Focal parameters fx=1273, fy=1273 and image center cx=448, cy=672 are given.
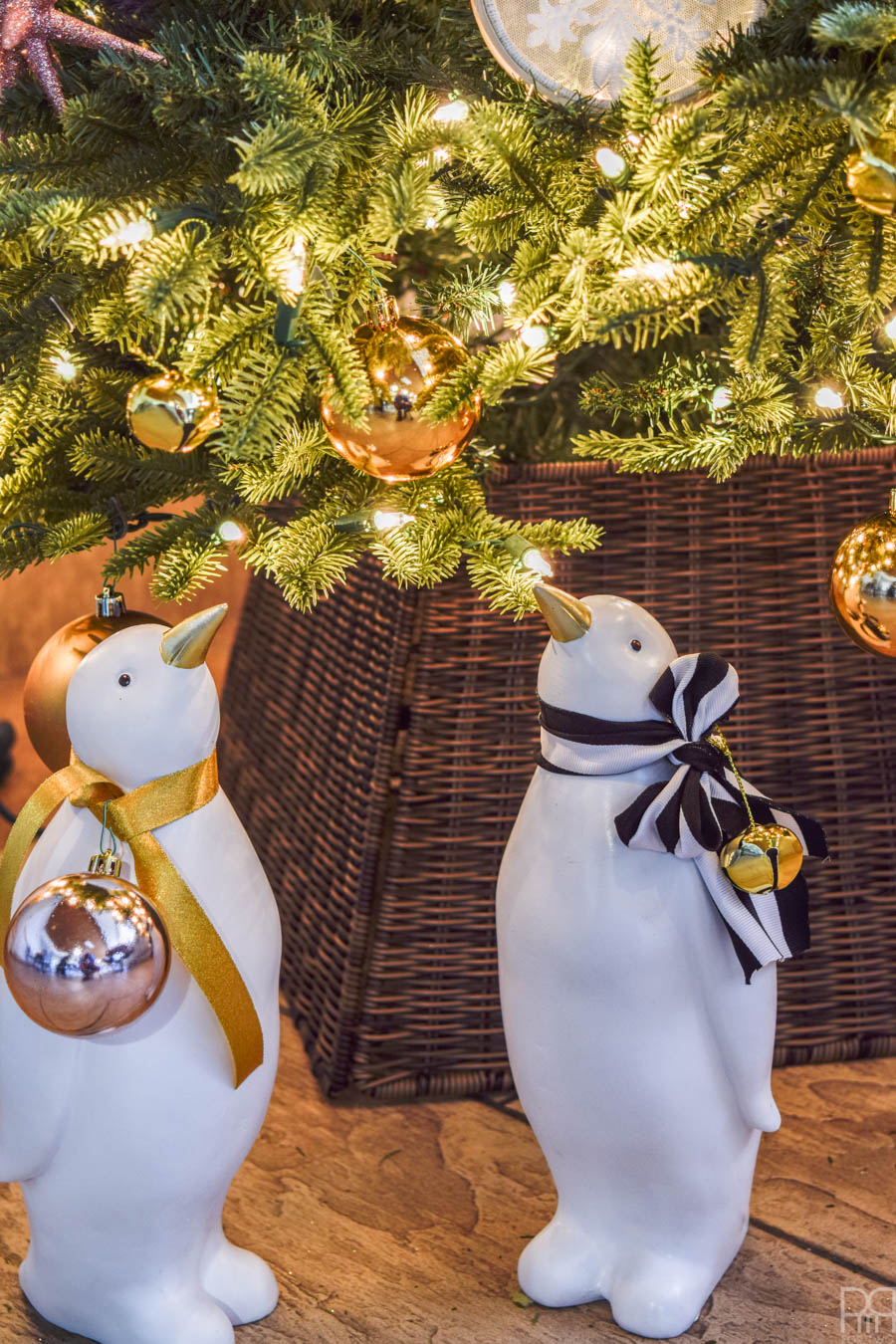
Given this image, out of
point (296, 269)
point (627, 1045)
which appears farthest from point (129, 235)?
A: point (627, 1045)

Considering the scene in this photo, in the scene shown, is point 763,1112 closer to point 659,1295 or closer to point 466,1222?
point 659,1295

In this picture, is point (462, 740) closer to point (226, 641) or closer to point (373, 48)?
point (373, 48)

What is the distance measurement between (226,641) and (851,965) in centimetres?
90

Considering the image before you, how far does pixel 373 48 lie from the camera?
2.65 ft

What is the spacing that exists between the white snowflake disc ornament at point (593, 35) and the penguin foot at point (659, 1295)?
27.3 inches

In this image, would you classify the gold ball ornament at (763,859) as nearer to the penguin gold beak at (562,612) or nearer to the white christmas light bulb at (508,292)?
the penguin gold beak at (562,612)

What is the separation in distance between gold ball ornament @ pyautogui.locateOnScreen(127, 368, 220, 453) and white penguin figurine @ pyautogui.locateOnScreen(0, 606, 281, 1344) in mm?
101

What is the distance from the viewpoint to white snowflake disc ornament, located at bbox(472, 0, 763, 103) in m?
0.73

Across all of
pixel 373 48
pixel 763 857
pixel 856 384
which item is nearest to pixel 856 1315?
pixel 763 857

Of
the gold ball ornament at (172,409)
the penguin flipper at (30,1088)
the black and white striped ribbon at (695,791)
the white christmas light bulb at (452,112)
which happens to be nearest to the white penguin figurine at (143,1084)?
the penguin flipper at (30,1088)

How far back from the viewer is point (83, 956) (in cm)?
63

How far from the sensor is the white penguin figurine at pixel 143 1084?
0.70 metres

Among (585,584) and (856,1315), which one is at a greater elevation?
(585,584)

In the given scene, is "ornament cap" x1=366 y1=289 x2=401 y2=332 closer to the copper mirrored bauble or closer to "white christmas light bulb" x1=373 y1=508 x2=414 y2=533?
"white christmas light bulb" x1=373 y1=508 x2=414 y2=533
